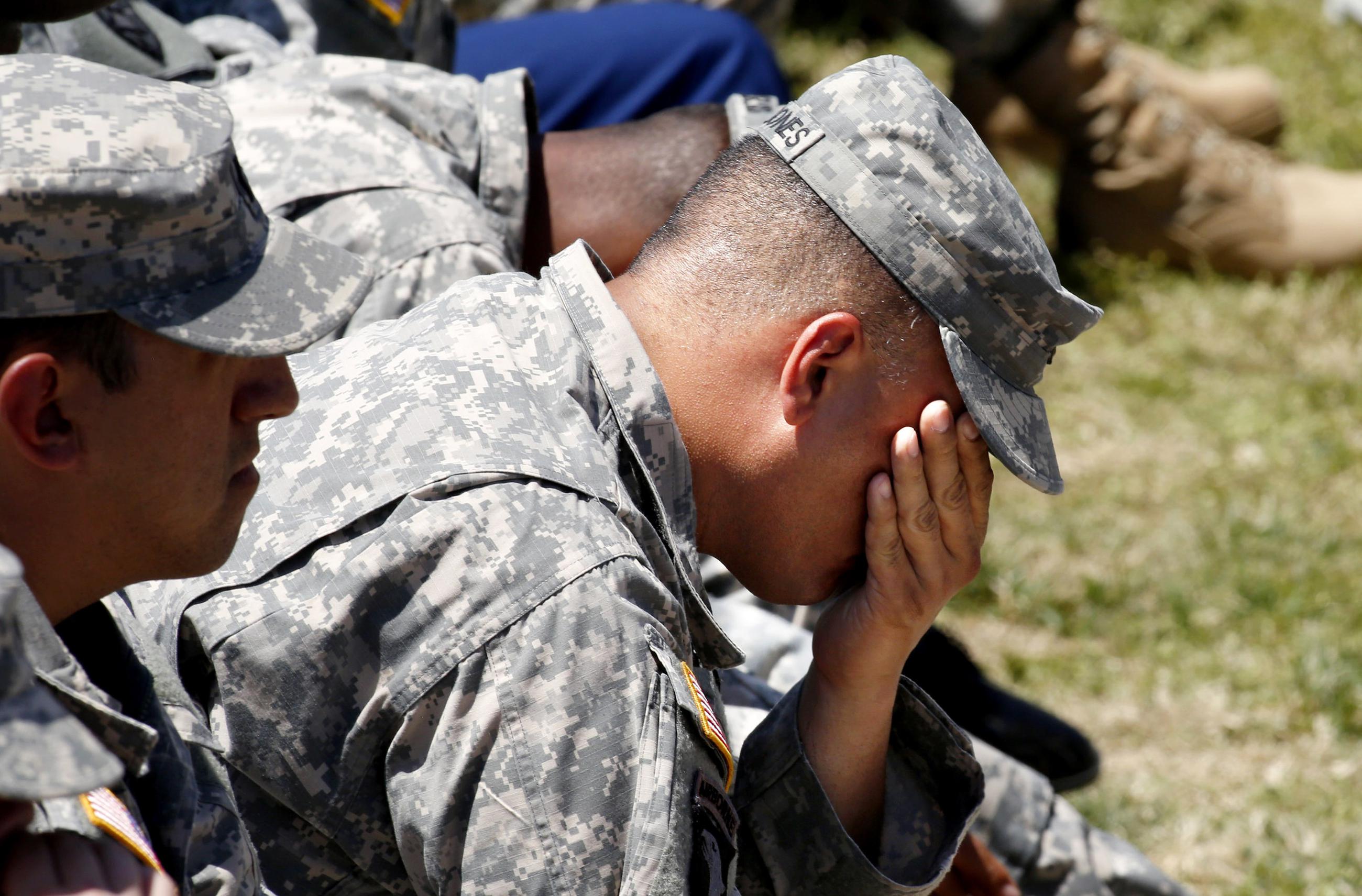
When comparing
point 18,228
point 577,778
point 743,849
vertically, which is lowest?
point 743,849

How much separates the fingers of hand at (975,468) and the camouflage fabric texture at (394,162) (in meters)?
0.97

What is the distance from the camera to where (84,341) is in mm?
1244

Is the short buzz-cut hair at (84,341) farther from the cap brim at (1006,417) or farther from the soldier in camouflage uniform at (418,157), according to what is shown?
the soldier in camouflage uniform at (418,157)

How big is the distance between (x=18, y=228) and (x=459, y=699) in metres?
0.61

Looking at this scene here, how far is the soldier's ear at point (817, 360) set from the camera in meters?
1.77

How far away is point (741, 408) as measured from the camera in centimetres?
181

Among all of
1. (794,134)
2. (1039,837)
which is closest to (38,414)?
(794,134)

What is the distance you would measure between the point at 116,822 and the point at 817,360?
0.94 metres

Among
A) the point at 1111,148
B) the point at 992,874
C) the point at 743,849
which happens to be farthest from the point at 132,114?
the point at 1111,148

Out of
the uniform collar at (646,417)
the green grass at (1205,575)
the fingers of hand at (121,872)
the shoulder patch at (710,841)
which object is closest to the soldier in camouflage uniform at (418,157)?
the uniform collar at (646,417)

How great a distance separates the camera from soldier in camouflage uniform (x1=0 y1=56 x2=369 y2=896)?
1.20 m

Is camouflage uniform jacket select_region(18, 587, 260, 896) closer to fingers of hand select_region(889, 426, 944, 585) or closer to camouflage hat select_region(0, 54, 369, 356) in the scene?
camouflage hat select_region(0, 54, 369, 356)

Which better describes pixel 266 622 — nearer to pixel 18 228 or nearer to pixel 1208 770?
pixel 18 228

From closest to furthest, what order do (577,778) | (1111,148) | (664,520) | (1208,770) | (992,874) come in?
(577,778) < (664,520) < (992,874) < (1208,770) < (1111,148)
